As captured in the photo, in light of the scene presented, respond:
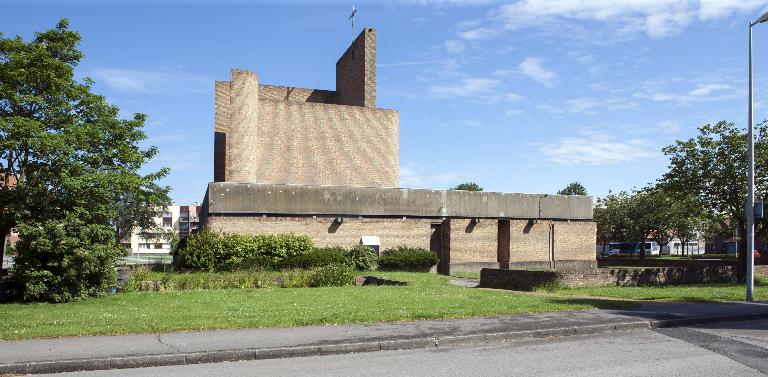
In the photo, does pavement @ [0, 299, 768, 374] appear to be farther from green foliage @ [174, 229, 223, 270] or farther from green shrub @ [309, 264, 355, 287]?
green foliage @ [174, 229, 223, 270]

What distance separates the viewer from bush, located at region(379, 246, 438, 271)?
108 ft

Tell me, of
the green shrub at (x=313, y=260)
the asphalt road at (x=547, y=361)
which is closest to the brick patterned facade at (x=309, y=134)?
the green shrub at (x=313, y=260)

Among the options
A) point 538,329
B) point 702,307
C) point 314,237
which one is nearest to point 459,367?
point 538,329

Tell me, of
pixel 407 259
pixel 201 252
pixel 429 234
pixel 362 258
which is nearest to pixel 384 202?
pixel 429 234

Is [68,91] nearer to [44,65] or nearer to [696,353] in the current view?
[44,65]

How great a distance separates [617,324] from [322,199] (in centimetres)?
2394

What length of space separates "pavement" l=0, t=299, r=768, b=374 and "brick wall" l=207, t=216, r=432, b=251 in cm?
2128

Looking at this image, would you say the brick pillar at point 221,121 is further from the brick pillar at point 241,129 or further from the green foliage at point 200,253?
the green foliage at point 200,253

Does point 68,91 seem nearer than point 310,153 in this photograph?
Yes

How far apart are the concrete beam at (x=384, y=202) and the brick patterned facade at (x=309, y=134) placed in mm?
5363

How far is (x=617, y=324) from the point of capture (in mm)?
12438

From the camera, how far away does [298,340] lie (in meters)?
10.3

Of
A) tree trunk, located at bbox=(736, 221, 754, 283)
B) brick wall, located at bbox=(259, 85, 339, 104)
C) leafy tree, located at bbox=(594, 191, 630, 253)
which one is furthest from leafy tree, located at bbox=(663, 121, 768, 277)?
leafy tree, located at bbox=(594, 191, 630, 253)

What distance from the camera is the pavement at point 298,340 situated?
8.82 metres
